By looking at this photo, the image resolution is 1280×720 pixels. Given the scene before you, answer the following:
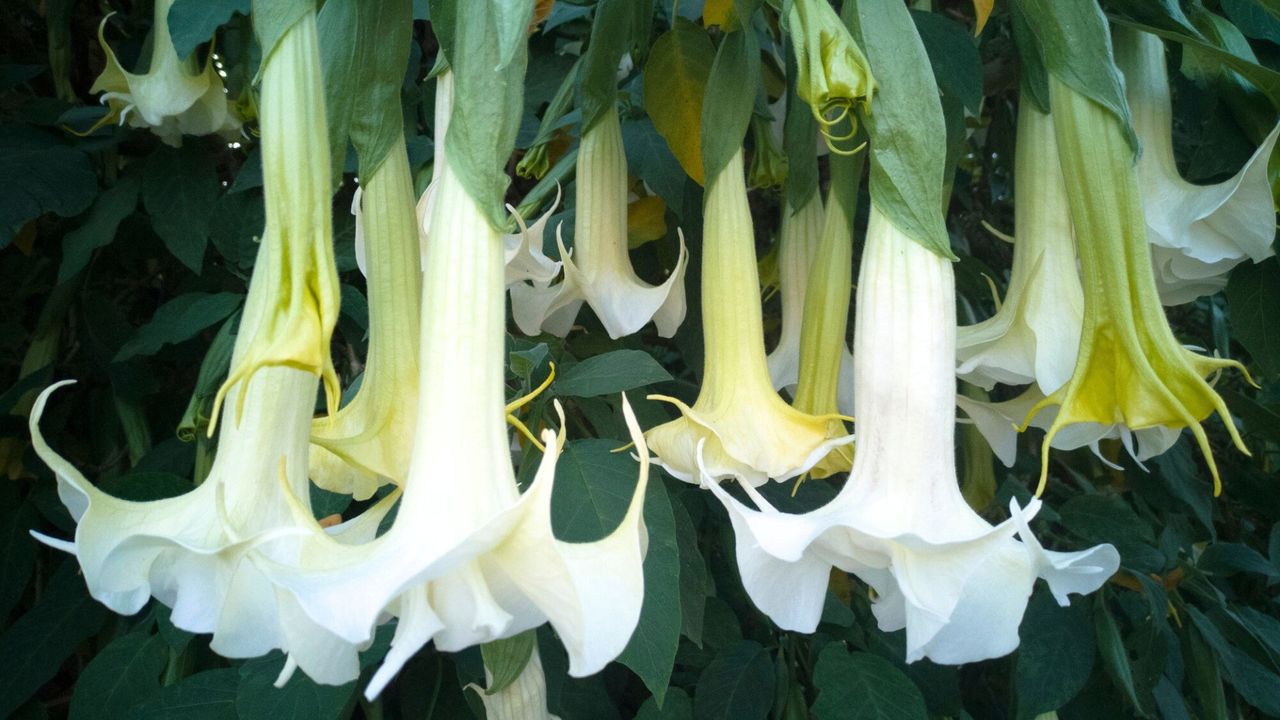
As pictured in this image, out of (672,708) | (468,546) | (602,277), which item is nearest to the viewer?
(468,546)

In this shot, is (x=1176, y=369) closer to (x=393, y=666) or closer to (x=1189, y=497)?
(x=393, y=666)

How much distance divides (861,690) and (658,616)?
0.39m

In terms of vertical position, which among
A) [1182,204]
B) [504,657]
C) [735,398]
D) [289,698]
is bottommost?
[289,698]

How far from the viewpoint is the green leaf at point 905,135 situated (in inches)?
21.6

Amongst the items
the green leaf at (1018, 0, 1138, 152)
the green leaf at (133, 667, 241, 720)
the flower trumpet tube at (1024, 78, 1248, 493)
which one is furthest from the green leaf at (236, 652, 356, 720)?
the green leaf at (1018, 0, 1138, 152)

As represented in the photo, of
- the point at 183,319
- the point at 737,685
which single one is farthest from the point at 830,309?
the point at 183,319

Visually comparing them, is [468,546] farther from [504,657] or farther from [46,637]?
[46,637]

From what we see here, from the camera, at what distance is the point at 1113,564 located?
0.48 meters

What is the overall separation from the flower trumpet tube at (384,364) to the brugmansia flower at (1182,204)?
55 centimetres

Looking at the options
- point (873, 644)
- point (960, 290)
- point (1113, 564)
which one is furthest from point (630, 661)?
point (960, 290)

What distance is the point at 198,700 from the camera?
0.85 metres

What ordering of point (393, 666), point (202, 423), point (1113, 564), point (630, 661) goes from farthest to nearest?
1. point (202, 423)
2. point (630, 661)
3. point (1113, 564)
4. point (393, 666)

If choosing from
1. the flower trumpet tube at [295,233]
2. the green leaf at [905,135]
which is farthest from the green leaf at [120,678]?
the green leaf at [905,135]

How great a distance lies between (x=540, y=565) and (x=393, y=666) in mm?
71
